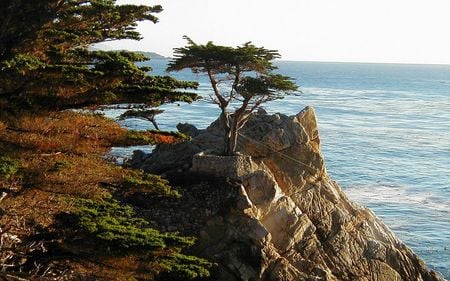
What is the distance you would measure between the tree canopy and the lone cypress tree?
26.0 feet

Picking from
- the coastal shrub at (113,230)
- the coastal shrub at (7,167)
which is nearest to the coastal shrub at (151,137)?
the coastal shrub at (113,230)

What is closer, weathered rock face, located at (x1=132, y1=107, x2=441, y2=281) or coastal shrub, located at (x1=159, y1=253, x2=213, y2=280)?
coastal shrub, located at (x1=159, y1=253, x2=213, y2=280)

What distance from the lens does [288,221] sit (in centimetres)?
1828

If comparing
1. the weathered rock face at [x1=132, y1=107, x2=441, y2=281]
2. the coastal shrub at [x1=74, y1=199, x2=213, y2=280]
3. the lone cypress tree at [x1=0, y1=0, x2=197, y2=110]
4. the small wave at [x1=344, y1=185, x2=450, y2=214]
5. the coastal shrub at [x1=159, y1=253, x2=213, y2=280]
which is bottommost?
the small wave at [x1=344, y1=185, x2=450, y2=214]

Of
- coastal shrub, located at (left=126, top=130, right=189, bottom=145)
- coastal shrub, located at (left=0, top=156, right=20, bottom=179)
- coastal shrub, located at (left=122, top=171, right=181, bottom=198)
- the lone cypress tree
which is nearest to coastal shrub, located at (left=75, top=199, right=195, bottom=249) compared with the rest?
coastal shrub, located at (left=122, top=171, right=181, bottom=198)

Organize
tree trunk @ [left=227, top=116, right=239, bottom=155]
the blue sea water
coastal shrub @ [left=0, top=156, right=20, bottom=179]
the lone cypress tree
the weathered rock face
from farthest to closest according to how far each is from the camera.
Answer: the blue sea water < tree trunk @ [left=227, top=116, right=239, bottom=155] < the weathered rock face < the lone cypress tree < coastal shrub @ [left=0, top=156, right=20, bottom=179]

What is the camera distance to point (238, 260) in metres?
16.2

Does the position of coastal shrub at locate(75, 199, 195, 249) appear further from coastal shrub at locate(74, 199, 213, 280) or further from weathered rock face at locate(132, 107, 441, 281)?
weathered rock face at locate(132, 107, 441, 281)

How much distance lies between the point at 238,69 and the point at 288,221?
5.29 meters

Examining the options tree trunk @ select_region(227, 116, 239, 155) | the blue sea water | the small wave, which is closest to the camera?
tree trunk @ select_region(227, 116, 239, 155)

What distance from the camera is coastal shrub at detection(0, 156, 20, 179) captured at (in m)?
8.06

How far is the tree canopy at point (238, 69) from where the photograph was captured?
18953 mm

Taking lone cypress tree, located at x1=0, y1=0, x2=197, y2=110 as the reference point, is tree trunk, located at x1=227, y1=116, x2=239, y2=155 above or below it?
below

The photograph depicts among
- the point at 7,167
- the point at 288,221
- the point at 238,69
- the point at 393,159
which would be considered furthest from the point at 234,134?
the point at 393,159
